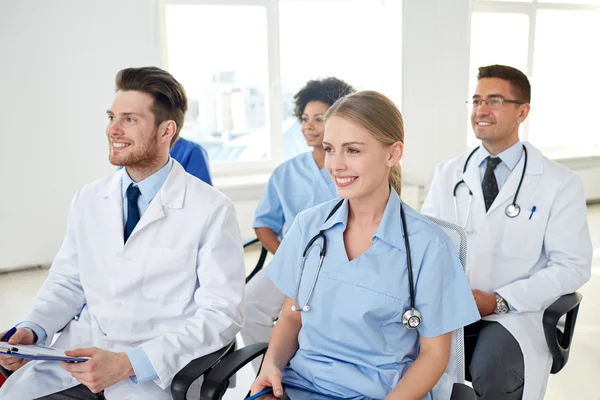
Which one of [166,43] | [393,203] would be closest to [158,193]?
[393,203]

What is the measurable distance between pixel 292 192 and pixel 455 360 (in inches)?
50.7

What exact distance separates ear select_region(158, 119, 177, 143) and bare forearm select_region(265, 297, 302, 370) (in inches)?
24.7

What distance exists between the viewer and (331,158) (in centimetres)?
142

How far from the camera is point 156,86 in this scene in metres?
1.72

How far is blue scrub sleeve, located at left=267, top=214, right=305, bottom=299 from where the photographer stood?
1.49m

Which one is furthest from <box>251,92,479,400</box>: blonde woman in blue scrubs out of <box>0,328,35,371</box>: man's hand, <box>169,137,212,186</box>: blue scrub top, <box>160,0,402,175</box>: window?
<box>160,0,402,175</box>: window

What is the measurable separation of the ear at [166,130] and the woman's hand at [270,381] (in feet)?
2.51

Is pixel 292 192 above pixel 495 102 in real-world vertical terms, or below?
below

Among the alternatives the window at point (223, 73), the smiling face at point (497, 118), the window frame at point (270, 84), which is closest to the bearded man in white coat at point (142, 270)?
the smiling face at point (497, 118)

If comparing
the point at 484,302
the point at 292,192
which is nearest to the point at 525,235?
the point at 484,302

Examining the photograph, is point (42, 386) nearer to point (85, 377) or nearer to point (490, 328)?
point (85, 377)

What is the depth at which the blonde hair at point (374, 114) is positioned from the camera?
1383 millimetres

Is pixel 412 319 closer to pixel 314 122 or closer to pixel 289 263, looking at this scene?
pixel 289 263

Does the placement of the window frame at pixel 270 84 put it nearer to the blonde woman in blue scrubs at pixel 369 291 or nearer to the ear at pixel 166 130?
the ear at pixel 166 130
